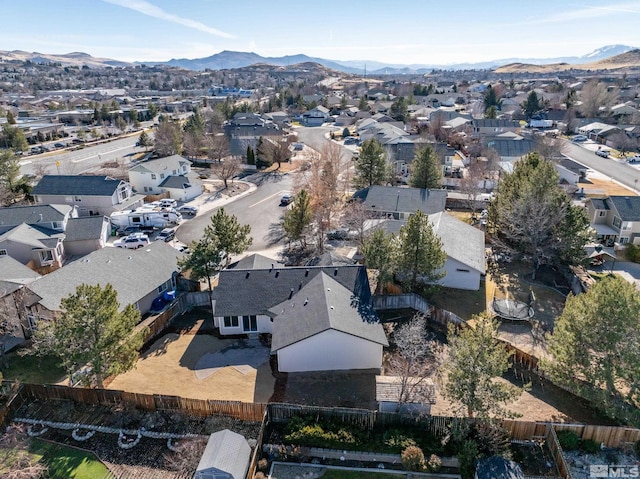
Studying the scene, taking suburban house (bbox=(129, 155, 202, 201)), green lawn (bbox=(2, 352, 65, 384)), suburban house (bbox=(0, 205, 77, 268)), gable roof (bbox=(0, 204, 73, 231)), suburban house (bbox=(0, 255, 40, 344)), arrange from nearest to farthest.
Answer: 1. green lawn (bbox=(2, 352, 65, 384))
2. suburban house (bbox=(0, 255, 40, 344))
3. suburban house (bbox=(0, 205, 77, 268))
4. gable roof (bbox=(0, 204, 73, 231))
5. suburban house (bbox=(129, 155, 202, 201))

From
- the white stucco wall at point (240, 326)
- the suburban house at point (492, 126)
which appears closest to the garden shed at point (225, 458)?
the white stucco wall at point (240, 326)

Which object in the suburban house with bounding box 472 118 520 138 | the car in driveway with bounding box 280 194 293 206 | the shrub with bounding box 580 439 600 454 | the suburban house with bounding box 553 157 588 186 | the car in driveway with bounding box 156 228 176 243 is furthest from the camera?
the suburban house with bounding box 472 118 520 138

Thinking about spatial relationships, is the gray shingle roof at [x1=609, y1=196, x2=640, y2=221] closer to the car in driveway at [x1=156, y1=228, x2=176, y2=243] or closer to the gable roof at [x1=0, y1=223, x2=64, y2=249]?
the car in driveway at [x1=156, y1=228, x2=176, y2=243]

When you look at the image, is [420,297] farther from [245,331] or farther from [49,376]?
[49,376]

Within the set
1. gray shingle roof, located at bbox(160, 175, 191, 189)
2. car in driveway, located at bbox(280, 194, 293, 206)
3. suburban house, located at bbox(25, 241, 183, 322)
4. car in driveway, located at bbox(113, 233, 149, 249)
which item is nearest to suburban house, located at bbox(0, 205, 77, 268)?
car in driveway, located at bbox(113, 233, 149, 249)

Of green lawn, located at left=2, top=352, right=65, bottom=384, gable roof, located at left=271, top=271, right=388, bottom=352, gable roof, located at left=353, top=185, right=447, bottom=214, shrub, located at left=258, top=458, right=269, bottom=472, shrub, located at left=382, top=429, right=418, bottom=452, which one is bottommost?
green lawn, located at left=2, top=352, right=65, bottom=384

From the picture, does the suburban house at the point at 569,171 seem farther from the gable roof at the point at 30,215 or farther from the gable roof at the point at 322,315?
the gable roof at the point at 30,215
